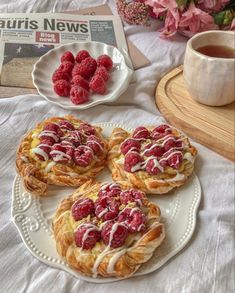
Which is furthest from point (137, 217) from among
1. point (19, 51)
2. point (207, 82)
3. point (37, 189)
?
point (19, 51)

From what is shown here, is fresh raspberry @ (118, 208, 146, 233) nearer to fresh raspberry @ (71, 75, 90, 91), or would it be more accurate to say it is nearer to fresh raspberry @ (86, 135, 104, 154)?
fresh raspberry @ (86, 135, 104, 154)

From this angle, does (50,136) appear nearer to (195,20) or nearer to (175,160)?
(175,160)

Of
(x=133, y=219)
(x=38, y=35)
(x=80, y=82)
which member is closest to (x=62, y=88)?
(x=80, y=82)

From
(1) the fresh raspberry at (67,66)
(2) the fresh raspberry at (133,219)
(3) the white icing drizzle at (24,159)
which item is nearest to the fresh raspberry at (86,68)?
(1) the fresh raspberry at (67,66)

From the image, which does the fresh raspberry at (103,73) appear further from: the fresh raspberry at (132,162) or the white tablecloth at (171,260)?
the fresh raspberry at (132,162)

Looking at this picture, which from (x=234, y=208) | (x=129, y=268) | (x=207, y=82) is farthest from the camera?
(x=207, y=82)

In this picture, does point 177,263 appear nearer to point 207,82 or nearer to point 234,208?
point 234,208
